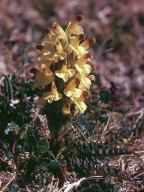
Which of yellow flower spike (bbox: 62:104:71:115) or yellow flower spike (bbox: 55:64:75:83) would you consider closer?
yellow flower spike (bbox: 55:64:75:83)

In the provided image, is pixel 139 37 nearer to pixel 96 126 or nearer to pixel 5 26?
pixel 5 26

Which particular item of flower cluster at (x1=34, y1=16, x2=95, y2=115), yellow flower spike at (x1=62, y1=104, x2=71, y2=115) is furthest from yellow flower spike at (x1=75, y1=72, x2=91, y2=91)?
yellow flower spike at (x1=62, y1=104, x2=71, y2=115)

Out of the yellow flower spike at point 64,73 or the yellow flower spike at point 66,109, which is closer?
the yellow flower spike at point 64,73

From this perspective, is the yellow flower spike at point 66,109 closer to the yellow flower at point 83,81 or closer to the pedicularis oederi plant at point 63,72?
the pedicularis oederi plant at point 63,72

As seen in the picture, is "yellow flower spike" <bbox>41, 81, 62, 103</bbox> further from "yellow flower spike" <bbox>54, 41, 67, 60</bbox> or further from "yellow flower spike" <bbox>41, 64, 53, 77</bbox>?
"yellow flower spike" <bbox>54, 41, 67, 60</bbox>

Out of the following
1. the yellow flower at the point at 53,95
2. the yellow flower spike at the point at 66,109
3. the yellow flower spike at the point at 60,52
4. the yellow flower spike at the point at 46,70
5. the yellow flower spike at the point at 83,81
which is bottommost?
the yellow flower spike at the point at 66,109

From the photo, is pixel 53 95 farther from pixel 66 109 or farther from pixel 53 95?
pixel 66 109

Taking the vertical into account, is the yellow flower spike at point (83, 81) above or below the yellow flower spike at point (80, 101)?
above

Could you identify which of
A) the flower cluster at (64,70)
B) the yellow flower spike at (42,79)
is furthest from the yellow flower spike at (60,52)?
the yellow flower spike at (42,79)

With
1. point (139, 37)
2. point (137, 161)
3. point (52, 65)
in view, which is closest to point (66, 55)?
point (52, 65)
